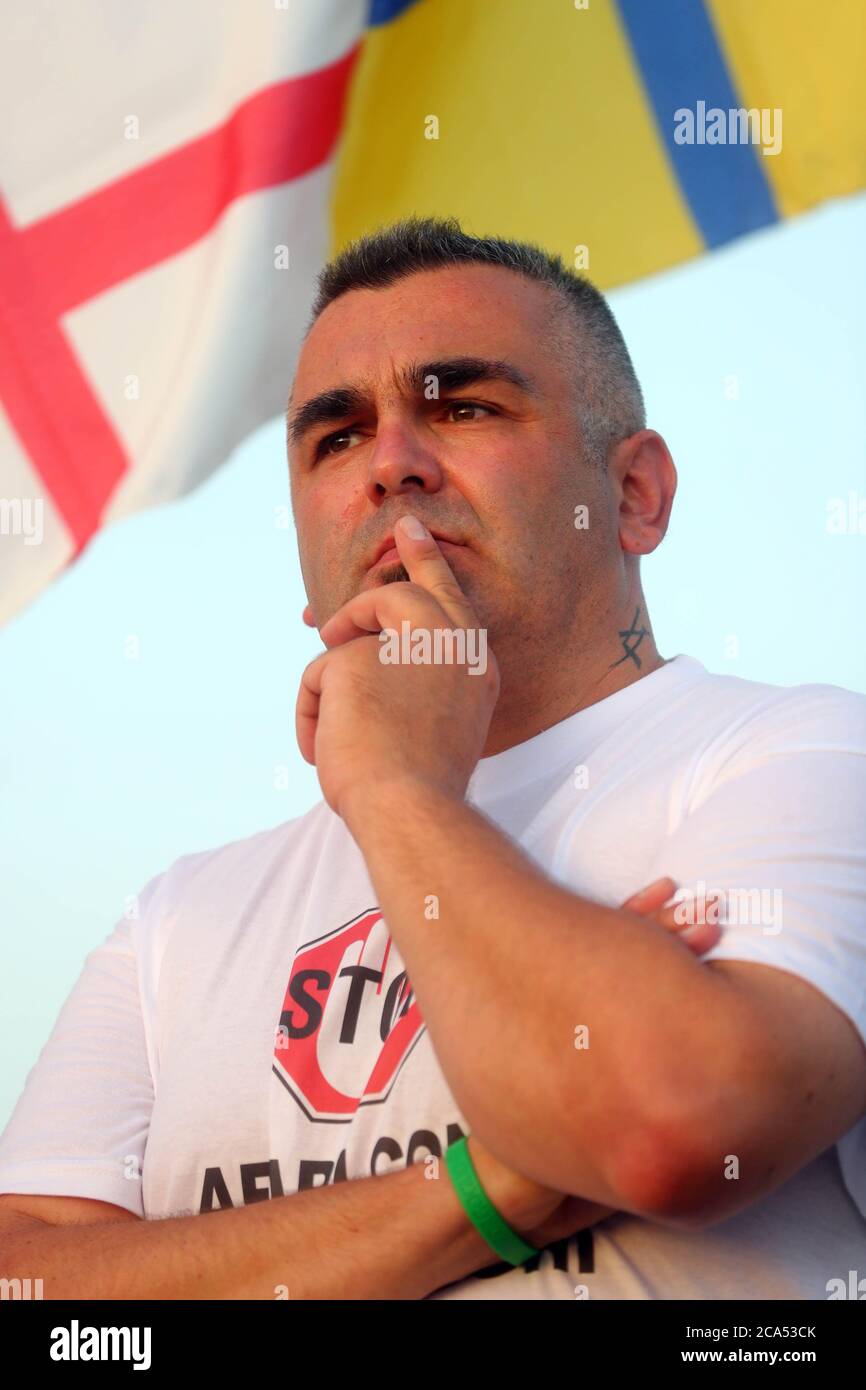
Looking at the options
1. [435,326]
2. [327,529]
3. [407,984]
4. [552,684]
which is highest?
[435,326]

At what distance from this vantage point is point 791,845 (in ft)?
5.57

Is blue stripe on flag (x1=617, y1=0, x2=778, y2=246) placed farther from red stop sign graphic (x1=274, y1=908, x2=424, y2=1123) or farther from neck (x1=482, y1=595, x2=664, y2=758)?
red stop sign graphic (x1=274, y1=908, x2=424, y2=1123)

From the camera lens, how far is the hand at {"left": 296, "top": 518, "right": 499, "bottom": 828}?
71.7 inches

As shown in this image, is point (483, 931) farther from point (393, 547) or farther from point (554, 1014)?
point (393, 547)

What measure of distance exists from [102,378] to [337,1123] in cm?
293

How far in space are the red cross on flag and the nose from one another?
1.94 metres

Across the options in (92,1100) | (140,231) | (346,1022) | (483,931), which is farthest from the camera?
(140,231)

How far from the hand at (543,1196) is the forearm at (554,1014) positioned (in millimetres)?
71

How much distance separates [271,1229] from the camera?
1.79 m

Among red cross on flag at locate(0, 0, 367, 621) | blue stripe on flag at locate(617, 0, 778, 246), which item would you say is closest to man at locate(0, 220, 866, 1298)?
red cross on flag at locate(0, 0, 367, 621)

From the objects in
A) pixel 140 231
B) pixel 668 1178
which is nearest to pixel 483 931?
pixel 668 1178

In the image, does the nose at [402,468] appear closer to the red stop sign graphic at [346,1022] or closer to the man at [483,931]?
the man at [483,931]

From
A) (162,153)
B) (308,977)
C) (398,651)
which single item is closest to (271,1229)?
(308,977)

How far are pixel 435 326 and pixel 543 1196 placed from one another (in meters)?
1.59
